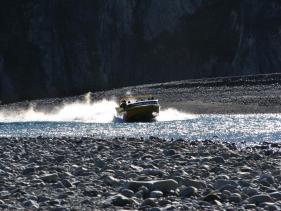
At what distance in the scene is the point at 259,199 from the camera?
42.0ft

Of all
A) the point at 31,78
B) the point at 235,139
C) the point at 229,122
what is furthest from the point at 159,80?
the point at 235,139

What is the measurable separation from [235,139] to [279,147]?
19.5 ft

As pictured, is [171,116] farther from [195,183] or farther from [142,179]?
[195,183]

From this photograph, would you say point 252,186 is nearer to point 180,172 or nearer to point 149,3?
point 180,172

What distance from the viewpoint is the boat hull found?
159 feet

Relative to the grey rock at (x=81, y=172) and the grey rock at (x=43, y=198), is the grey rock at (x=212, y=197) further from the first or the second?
the grey rock at (x=81, y=172)

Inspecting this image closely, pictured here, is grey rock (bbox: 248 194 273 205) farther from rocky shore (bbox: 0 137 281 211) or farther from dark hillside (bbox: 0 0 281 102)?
dark hillside (bbox: 0 0 281 102)

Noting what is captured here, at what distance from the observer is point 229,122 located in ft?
144

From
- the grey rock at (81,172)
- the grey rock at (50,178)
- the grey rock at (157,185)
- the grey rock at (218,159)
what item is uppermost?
the grey rock at (218,159)

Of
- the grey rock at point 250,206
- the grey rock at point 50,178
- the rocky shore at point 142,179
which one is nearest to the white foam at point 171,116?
the rocky shore at point 142,179

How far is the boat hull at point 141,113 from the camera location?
48.6 metres

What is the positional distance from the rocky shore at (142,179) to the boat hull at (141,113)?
81.6 feet

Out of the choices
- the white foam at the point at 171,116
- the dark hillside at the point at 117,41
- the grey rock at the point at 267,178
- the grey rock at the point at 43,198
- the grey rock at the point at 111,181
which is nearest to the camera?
the grey rock at the point at 43,198

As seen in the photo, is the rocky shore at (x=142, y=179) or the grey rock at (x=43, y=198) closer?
the rocky shore at (x=142, y=179)
